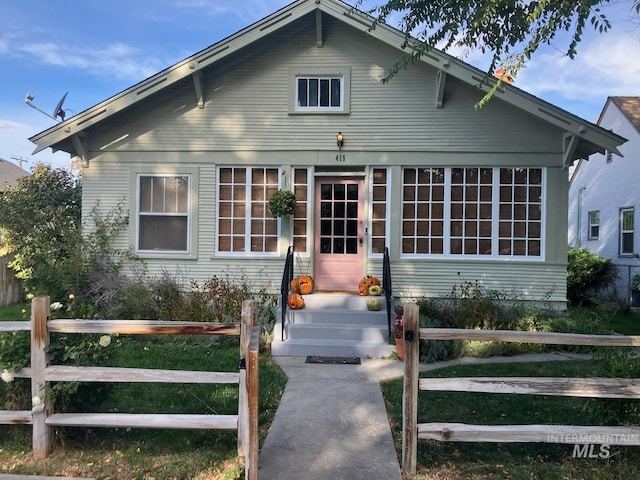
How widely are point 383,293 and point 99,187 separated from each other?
6.11 m

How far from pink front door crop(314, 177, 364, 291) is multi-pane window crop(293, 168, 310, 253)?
213 millimetres

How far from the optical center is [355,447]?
3.87 metres

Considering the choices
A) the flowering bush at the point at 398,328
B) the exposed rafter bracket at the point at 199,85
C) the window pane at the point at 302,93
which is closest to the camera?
the flowering bush at the point at 398,328

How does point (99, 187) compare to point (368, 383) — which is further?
point (99, 187)

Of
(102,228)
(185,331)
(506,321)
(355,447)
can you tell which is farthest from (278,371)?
(102,228)

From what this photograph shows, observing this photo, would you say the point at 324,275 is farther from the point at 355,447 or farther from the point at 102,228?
the point at 355,447

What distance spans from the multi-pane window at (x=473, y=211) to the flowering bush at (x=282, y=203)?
2245mm

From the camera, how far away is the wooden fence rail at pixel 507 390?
11.2 feet

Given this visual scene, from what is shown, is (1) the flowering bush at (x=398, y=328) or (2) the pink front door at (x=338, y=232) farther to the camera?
(2) the pink front door at (x=338, y=232)

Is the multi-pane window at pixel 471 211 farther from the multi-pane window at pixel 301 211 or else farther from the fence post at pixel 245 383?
the fence post at pixel 245 383

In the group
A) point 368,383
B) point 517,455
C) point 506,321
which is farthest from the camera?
point 506,321

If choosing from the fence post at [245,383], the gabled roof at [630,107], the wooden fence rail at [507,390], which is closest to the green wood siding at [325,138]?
the wooden fence rail at [507,390]

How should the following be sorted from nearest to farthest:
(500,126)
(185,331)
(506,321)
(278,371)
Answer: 1. (185,331)
2. (278,371)
3. (506,321)
4. (500,126)

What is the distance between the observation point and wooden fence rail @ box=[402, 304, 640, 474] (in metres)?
3.41
